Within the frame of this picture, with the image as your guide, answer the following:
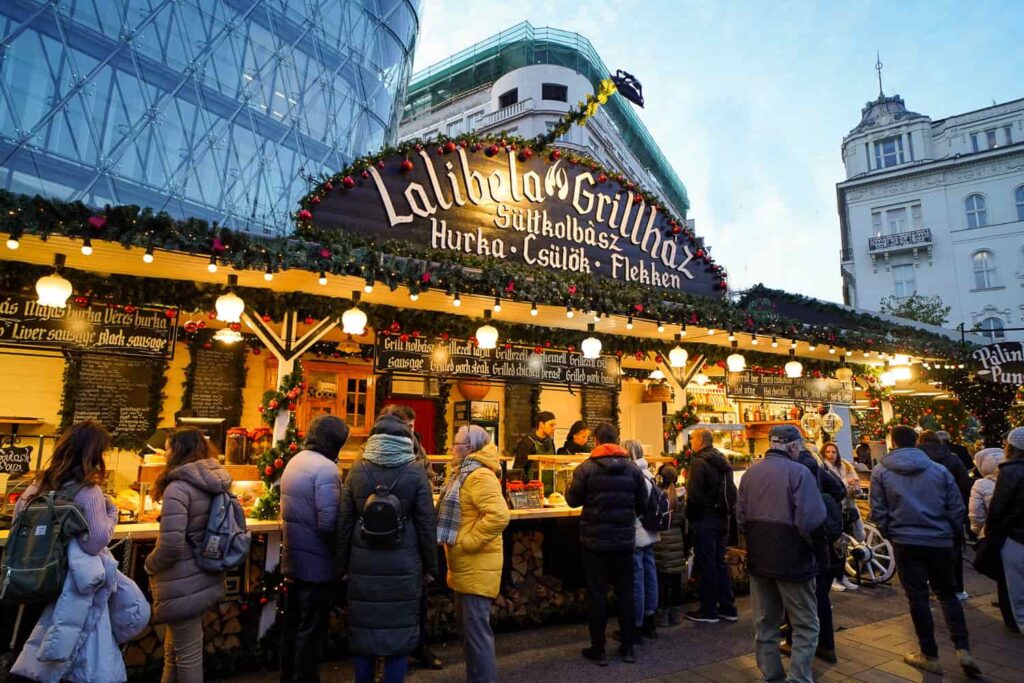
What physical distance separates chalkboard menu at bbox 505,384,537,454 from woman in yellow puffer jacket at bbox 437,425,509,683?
7478 mm

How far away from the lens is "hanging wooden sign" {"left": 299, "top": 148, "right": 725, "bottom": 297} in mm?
6473

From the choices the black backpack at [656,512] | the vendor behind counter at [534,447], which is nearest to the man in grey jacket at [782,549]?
the black backpack at [656,512]

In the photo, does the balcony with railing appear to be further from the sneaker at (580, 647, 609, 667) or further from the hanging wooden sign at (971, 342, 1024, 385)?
the sneaker at (580, 647, 609, 667)

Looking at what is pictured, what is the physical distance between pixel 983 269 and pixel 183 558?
37.3 m

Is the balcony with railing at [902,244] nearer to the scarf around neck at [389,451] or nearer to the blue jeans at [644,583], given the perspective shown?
the blue jeans at [644,583]

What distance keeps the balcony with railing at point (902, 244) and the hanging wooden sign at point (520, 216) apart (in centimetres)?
2849

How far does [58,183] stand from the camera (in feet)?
72.5

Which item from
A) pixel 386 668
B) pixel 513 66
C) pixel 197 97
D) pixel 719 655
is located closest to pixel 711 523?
pixel 719 655

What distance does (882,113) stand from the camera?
33969 mm

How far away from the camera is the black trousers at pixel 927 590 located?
4.50 m

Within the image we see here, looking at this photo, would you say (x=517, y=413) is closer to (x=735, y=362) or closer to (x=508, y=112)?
(x=735, y=362)

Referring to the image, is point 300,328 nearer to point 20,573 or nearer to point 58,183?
point 20,573

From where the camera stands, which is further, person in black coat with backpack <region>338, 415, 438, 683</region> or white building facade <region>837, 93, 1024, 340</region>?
white building facade <region>837, 93, 1024, 340</region>

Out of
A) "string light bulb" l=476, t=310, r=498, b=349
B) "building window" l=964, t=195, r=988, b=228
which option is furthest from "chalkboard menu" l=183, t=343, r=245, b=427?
"building window" l=964, t=195, r=988, b=228
